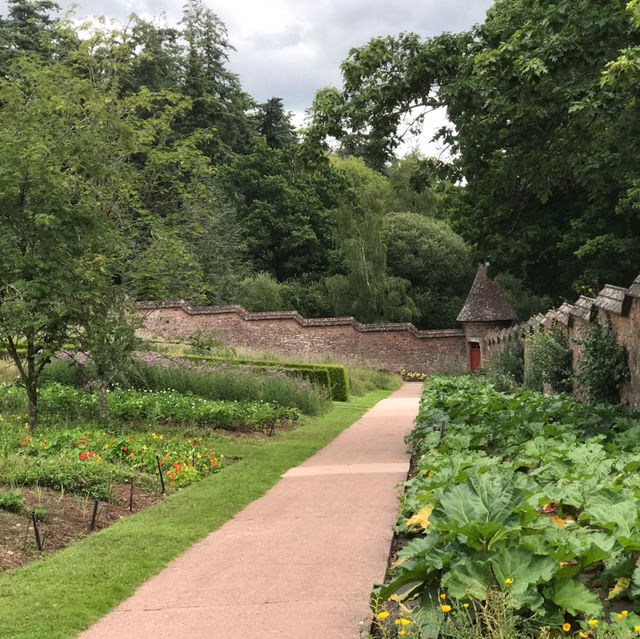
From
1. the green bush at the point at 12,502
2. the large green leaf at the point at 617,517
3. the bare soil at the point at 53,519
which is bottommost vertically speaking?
the bare soil at the point at 53,519

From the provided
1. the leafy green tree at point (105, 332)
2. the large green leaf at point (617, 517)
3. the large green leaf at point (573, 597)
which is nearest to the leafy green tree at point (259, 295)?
the leafy green tree at point (105, 332)

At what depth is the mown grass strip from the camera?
178 inches

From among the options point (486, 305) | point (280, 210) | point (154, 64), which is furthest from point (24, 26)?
point (486, 305)

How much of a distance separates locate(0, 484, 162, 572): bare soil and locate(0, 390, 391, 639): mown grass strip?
0.23 metres

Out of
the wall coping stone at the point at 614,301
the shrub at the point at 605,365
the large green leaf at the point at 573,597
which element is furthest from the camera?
the shrub at the point at 605,365

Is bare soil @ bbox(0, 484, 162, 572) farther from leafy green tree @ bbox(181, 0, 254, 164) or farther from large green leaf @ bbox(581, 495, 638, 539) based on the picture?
leafy green tree @ bbox(181, 0, 254, 164)

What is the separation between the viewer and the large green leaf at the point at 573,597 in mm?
2430

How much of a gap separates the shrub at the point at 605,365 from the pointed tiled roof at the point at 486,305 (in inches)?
822

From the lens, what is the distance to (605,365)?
8.62 metres

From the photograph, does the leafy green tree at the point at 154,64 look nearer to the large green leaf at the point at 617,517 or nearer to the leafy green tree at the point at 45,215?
the leafy green tree at the point at 45,215

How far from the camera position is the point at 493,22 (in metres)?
11.9

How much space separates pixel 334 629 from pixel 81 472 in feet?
16.1

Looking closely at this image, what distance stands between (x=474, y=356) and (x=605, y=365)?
22.8 m

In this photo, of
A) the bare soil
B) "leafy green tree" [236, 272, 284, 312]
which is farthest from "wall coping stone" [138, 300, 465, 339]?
the bare soil
